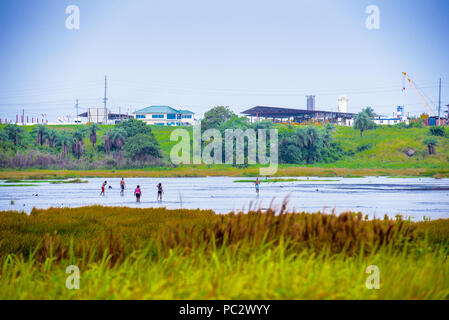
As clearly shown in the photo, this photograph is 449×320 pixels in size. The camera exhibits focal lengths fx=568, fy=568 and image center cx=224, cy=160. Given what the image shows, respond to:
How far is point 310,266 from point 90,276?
4173mm

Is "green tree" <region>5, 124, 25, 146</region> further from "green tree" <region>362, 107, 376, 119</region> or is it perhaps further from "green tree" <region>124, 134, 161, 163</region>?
"green tree" <region>362, 107, 376, 119</region>

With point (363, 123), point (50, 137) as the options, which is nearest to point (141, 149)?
point (50, 137)

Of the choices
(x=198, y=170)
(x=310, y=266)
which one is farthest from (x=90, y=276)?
(x=198, y=170)

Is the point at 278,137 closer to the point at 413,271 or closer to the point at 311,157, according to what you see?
the point at 311,157

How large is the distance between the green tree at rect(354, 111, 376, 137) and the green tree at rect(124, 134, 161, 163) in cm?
5690

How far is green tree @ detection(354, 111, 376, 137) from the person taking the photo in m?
146

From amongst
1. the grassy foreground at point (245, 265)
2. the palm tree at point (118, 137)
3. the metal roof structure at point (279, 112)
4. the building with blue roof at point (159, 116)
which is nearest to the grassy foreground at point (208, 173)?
the palm tree at point (118, 137)

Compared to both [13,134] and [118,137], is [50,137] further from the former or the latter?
[118,137]

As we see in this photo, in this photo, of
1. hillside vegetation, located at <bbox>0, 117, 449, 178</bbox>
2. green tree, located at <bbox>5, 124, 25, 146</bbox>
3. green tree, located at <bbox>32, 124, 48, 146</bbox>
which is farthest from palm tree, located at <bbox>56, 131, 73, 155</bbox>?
green tree, located at <bbox>5, 124, 25, 146</bbox>

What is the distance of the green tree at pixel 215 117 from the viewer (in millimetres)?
140750

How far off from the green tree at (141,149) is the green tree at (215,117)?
23218mm

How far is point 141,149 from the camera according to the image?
116438mm

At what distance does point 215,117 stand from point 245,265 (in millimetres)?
135817

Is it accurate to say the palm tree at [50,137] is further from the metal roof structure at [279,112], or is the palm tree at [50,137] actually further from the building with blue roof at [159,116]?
the building with blue roof at [159,116]
